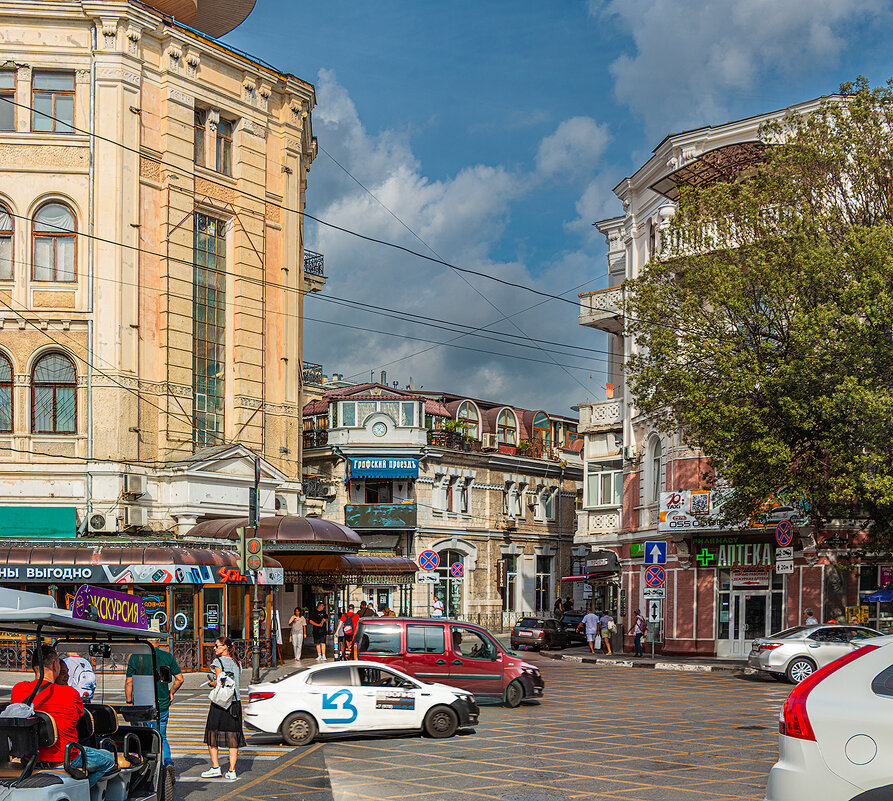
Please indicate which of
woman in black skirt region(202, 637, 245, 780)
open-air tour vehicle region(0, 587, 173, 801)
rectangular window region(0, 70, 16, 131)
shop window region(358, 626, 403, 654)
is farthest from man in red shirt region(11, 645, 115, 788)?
rectangular window region(0, 70, 16, 131)

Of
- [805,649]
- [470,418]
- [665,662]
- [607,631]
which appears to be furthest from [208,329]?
[470,418]

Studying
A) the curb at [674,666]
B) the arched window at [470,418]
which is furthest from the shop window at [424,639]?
the arched window at [470,418]

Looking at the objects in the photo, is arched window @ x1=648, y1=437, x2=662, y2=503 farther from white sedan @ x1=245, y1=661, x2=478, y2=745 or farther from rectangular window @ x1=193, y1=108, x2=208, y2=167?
white sedan @ x1=245, y1=661, x2=478, y2=745

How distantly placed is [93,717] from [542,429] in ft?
194

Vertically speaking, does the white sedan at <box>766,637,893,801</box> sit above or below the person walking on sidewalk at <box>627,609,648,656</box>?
above

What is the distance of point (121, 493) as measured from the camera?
34.2 meters

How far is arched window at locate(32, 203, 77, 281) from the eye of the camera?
3469cm

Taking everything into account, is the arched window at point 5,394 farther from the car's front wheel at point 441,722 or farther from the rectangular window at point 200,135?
the car's front wheel at point 441,722

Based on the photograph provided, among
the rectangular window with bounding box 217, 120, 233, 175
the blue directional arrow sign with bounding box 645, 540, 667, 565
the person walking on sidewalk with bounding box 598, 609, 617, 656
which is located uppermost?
the rectangular window with bounding box 217, 120, 233, 175

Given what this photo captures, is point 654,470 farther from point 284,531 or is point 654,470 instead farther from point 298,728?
point 298,728

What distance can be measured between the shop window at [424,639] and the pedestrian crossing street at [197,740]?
409 centimetres

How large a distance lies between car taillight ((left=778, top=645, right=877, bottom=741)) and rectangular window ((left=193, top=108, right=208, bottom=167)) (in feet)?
110

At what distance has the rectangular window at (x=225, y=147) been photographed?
38375mm

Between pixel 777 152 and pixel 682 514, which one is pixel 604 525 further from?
pixel 777 152
